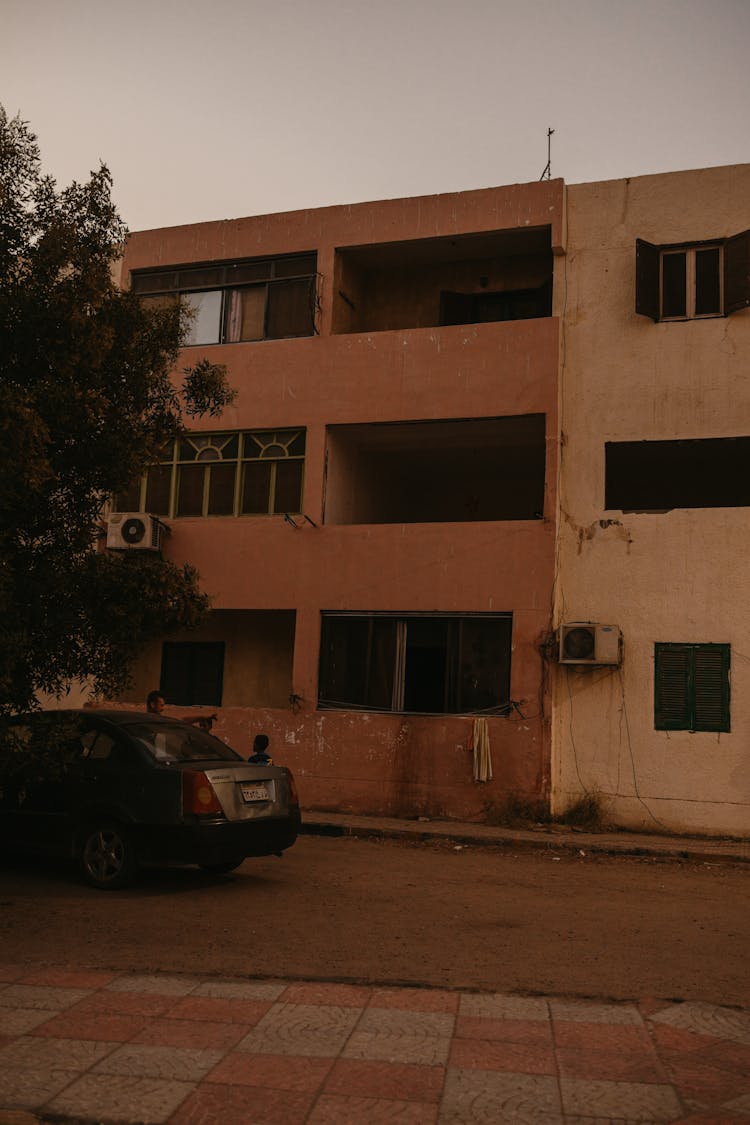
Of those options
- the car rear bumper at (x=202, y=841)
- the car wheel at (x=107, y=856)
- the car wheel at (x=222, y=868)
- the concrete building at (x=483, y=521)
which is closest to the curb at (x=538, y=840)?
the concrete building at (x=483, y=521)

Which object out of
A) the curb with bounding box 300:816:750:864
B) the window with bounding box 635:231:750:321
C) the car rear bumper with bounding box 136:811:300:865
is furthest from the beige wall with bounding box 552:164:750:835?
the car rear bumper with bounding box 136:811:300:865

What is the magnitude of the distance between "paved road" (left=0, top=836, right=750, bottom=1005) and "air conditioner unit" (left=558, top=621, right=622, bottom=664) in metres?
3.57

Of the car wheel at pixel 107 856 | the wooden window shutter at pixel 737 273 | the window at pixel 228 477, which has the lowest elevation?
the car wheel at pixel 107 856

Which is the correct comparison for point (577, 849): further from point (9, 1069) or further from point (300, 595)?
point (9, 1069)

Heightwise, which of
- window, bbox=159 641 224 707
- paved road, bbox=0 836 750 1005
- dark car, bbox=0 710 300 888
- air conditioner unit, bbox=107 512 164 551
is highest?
air conditioner unit, bbox=107 512 164 551

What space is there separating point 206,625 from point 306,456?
3515 mm

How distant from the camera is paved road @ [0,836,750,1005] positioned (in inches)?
267

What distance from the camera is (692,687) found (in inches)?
579

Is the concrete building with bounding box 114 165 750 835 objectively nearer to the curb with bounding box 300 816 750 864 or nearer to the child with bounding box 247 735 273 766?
the curb with bounding box 300 816 750 864

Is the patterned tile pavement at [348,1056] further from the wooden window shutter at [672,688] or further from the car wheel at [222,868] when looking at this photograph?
the wooden window shutter at [672,688]

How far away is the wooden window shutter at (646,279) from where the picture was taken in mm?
15547

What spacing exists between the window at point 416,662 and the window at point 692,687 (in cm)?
221

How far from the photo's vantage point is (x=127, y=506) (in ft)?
60.1

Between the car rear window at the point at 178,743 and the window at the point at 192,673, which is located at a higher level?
the window at the point at 192,673
